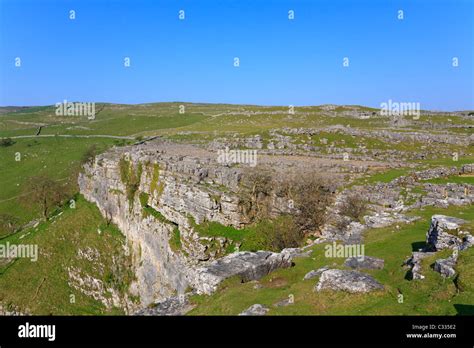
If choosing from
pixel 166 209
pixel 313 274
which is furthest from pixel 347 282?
pixel 166 209

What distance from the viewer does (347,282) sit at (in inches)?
623

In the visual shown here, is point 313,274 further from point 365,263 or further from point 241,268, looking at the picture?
point 241,268

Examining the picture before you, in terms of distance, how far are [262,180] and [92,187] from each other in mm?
35309

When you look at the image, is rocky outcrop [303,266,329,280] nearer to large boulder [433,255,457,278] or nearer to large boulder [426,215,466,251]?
large boulder [433,255,457,278]

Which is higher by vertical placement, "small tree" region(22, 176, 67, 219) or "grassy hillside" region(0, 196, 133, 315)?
"small tree" region(22, 176, 67, 219)

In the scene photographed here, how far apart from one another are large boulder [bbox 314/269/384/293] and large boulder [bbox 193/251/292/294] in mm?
3970

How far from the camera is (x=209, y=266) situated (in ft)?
65.5

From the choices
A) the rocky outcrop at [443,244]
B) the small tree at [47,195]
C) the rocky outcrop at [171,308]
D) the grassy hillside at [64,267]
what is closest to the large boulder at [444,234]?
the rocky outcrop at [443,244]

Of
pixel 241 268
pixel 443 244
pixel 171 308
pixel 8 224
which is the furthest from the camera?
pixel 8 224

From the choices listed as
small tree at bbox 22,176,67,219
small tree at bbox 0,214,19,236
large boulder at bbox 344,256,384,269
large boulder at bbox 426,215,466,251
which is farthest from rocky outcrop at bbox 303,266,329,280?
small tree at bbox 0,214,19,236

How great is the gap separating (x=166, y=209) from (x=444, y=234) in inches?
1123

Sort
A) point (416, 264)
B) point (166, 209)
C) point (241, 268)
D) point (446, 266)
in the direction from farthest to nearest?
point (166, 209) < point (241, 268) < point (416, 264) < point (446, 266)

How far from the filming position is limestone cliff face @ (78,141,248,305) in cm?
3522
